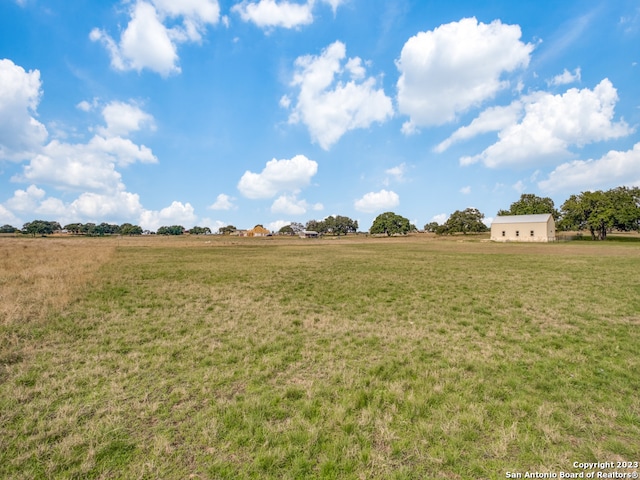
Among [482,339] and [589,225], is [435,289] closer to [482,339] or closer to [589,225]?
[482,339]

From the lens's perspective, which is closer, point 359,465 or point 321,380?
point 359,465

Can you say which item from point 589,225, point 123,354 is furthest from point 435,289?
point 589,225

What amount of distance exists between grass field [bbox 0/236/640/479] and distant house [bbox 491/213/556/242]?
63181 millimetres

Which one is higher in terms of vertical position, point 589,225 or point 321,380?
point 589,225

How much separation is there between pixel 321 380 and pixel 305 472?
91.2 inches

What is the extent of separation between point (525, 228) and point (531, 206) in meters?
24.0

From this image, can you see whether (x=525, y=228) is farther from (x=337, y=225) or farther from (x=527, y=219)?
(x=337, y=225)

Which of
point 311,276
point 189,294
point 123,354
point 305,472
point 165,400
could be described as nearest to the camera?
point 305,472

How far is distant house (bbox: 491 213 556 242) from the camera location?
62750mm

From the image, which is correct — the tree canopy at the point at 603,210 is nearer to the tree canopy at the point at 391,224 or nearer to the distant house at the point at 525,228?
the distant house at the point at 525,228

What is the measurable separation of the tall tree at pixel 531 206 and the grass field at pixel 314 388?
3402 inches

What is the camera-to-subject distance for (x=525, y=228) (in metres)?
65.4

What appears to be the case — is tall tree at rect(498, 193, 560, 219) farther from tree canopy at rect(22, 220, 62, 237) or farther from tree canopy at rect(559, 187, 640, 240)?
tree canopy at rect(22, 220, 62, 237)

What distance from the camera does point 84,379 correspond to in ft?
19.3
